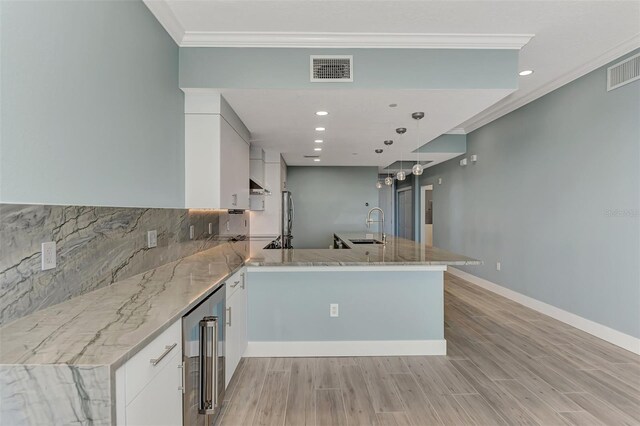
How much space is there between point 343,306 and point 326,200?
16.2 feet

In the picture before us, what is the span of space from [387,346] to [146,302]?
84.7 inches

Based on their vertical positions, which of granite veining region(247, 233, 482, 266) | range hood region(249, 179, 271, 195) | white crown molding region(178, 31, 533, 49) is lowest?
granite veining region(247, 233, 482, 266)

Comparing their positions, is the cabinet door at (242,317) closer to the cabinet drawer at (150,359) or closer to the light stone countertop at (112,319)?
the light stone countertop at (112,319)

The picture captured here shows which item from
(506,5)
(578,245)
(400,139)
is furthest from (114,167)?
(578,245)

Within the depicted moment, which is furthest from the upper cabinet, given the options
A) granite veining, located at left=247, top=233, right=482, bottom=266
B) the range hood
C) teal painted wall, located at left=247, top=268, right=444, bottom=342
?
the range hood

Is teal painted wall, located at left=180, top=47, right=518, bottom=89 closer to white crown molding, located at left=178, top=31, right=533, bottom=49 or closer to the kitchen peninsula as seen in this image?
white crown molding, located at left=178, top=31, right=533, bottom=49

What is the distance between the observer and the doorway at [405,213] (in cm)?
988

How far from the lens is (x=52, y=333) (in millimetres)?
1095

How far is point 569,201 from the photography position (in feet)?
12.0

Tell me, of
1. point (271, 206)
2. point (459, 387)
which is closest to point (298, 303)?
point (459, 387)

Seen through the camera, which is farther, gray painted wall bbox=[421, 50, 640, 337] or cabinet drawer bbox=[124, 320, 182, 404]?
gray painted wall bbox=[421, 50, 640, 337]

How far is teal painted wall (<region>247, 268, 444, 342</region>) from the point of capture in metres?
2.89

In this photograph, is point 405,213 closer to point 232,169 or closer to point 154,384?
point 232,169

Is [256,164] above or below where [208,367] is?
above
